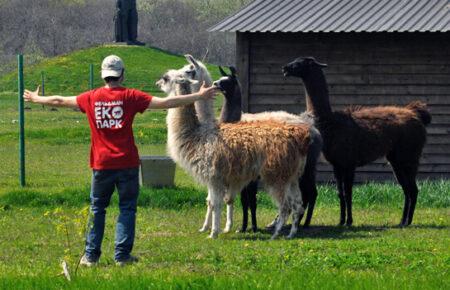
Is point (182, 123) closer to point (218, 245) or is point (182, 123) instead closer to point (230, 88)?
point (230, 88)

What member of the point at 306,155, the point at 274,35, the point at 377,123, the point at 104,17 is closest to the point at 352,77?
the point at 274,35

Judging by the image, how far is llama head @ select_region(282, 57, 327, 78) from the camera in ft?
45.8

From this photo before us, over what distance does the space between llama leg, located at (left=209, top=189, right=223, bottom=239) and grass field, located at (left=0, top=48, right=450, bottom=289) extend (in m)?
0.17

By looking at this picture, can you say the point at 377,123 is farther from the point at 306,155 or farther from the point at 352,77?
the point at 352,77

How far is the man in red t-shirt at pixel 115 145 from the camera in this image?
991 centimetres

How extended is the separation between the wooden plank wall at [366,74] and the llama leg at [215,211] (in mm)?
6494

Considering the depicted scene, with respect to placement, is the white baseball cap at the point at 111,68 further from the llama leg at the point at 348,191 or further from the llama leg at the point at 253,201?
the llama leg at the point at 348,191

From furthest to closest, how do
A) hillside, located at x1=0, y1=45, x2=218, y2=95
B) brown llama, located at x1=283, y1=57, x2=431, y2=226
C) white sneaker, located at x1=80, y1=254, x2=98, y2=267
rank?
hillside, located at x1=0, y1=45, x2=218, y2=95 < brown llama, located at x1=283, y1=57, x2=431, y2=226 < white sneaker, located at x1=80, y1=254, x2=98, y2=267

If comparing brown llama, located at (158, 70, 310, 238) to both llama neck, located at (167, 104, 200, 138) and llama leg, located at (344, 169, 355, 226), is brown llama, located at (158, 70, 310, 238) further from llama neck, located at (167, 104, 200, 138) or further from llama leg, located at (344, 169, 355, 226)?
llama leg, located at (344, 169, 355, 226)

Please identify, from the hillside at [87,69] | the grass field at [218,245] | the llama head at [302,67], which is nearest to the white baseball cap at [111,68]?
the grass field at [218,245]

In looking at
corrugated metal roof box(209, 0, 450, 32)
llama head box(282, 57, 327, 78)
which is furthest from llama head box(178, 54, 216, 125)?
corrugated metal roof box(209, 0, 450, 32)

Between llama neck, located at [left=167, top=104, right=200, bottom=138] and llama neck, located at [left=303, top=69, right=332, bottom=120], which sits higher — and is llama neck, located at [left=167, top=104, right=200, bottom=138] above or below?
below

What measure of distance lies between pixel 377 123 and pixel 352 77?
15.7 feet

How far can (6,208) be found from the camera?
14.9m
